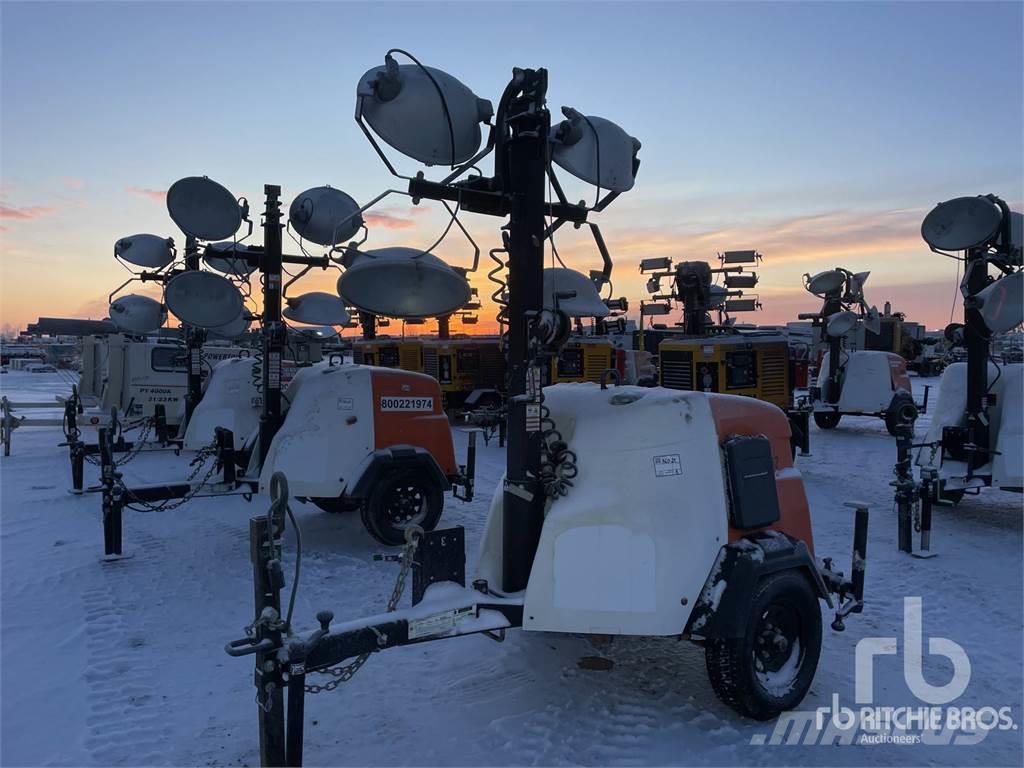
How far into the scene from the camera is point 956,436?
29.4ft

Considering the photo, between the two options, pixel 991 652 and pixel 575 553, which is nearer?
pixel 575 553

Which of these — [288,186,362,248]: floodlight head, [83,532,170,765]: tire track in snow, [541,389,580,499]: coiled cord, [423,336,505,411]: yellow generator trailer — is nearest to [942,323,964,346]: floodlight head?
[541,389,580,499]: coiled cord

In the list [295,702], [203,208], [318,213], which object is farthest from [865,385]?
[295,702]

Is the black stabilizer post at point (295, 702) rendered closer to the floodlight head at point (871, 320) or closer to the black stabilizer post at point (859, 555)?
the black stabilizer post at point (859, 555)

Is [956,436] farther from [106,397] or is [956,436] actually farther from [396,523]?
[106,397]

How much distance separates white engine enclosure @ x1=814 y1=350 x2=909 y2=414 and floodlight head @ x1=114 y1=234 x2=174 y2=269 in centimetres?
1381

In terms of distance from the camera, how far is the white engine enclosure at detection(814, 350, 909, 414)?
1620cm

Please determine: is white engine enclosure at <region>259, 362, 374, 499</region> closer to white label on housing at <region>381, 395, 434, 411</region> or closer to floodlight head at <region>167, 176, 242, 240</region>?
white label on housing at <region>381, 395, 434, 411</region>

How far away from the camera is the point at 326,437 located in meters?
7.04

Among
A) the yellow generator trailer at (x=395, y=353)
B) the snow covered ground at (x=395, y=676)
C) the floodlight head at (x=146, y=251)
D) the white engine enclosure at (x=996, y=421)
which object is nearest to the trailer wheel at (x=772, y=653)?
the snow covered ground at (x=395, y=676)

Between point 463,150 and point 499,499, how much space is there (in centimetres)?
213

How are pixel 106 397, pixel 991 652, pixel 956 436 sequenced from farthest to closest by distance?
pixel 106 397 < pixel 956 436 < pixel 991 652

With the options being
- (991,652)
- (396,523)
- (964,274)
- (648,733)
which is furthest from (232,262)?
(964,274)

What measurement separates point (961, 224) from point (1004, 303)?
1098mm
